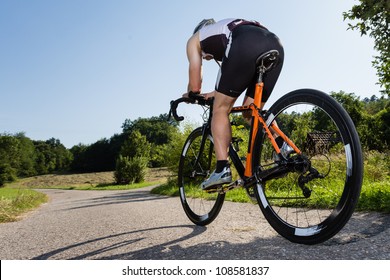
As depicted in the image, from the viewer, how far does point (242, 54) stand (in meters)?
2.95

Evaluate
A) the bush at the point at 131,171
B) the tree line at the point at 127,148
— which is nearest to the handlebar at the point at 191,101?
the tree line at the point at 127,148

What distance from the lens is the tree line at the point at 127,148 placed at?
3707 centimetres

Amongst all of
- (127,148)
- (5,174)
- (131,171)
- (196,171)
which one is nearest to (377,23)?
(196,171)

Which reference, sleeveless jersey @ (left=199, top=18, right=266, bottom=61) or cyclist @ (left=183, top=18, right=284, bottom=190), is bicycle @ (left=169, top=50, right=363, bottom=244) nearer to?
cyclist @ (left=183, top=18, right=284, bottom=190)

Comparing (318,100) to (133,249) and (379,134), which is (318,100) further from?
(379,134)

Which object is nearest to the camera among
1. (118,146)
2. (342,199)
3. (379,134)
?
(342,199)

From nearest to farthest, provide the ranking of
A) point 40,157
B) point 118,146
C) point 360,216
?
point 360,216, point 118,146, point 40,157

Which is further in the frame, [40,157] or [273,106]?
[40,157]

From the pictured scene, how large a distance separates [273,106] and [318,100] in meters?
0.50

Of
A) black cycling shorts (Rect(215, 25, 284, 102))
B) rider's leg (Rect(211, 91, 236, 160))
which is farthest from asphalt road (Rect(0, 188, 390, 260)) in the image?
black cycling shorts (Rect(215, 25, 284, 102))

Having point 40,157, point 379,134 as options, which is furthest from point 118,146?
point 379,134

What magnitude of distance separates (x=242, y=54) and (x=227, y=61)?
0.51 ft

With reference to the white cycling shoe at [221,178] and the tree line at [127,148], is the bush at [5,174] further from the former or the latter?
the white cycling shoe at [221,178]

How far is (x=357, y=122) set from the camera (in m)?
50.4
